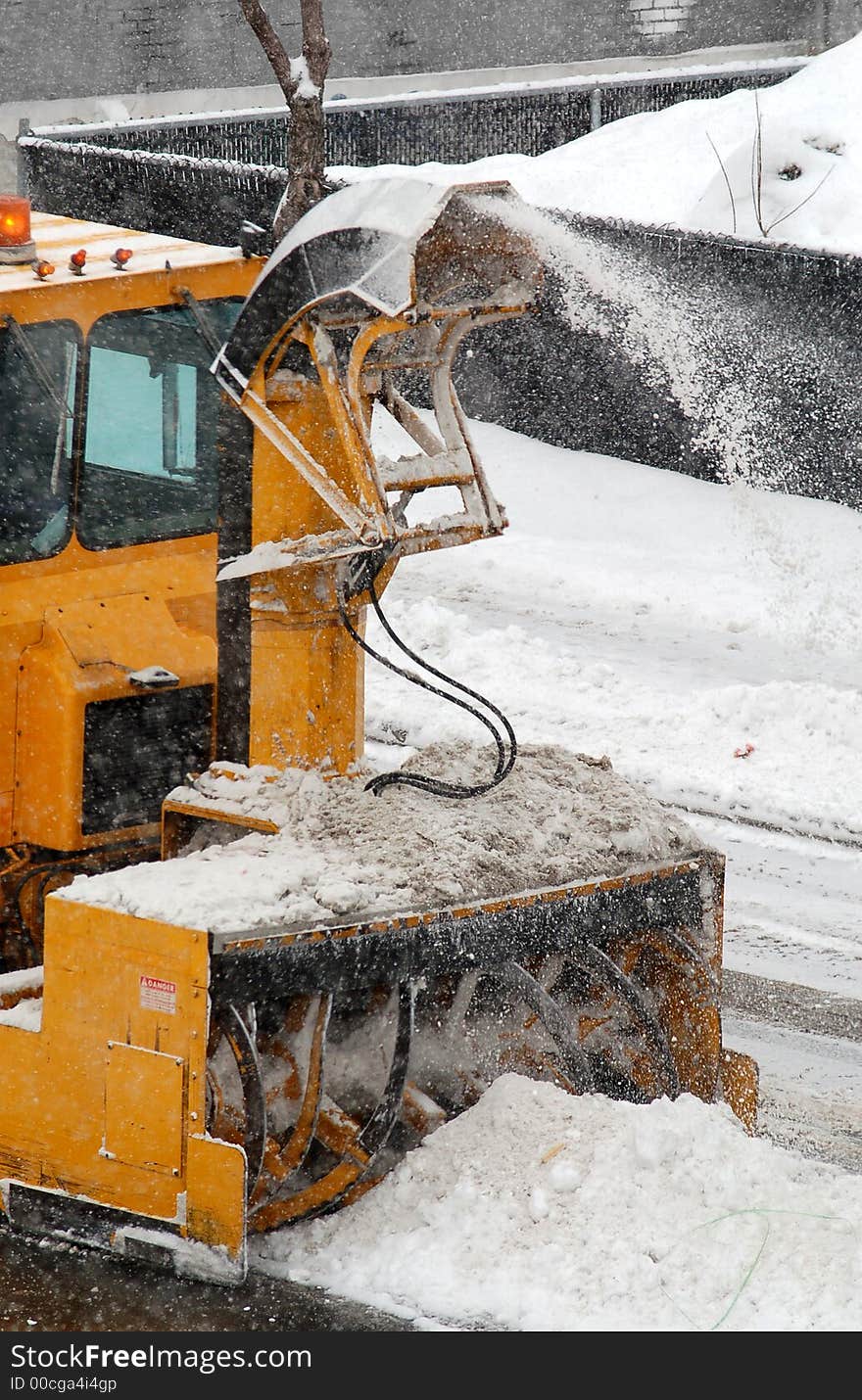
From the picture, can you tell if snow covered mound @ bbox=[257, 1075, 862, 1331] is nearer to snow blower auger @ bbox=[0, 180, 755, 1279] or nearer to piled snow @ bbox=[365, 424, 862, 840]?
snow blower auger @ bbox=[0, 180, 755, 1279]

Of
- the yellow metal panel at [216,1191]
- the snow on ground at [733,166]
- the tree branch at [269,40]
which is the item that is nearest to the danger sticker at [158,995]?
the yellow metal panel at [216,1191]

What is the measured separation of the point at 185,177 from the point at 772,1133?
44.8ft

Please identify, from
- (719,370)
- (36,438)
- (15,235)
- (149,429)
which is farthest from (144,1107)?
(719,370)

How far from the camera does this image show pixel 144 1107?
14.8 feet

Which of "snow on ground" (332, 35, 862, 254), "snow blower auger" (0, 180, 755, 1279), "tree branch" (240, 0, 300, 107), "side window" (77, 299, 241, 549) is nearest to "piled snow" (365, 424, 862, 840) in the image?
"snow on ground" (332, 35, 862, 254)

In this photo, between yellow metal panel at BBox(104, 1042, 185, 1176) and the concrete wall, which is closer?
yellow metal panel at BBox(104, 1042, 185, 1176)

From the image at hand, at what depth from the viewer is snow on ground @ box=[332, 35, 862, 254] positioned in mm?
15117

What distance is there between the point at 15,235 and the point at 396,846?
2119 millimetres

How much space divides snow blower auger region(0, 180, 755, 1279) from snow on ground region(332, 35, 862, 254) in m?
8.99

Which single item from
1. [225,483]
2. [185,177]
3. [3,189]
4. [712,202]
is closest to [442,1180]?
[225,483]

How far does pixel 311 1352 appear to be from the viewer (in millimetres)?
4324

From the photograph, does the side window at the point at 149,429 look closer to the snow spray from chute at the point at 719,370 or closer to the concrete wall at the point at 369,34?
the snow spray from chute at the point at 719,370

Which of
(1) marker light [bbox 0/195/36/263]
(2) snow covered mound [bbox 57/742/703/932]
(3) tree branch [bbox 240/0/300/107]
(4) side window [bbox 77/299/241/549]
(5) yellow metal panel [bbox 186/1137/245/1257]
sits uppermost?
(3) tree branch [bbox 240/0/300/107]

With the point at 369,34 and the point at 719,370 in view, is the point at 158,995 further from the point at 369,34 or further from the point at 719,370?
the point at 369,34
